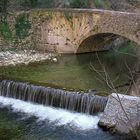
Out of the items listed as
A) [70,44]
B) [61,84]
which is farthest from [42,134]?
[70,44]

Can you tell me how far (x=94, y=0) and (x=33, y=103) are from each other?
11729 mm

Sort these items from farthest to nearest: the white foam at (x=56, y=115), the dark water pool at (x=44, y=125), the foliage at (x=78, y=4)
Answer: the foliage at (x=78, y=4), the white foam at (x=56, y=115), the dark water pool at (x=44, y=125)

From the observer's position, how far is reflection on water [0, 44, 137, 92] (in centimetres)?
1393

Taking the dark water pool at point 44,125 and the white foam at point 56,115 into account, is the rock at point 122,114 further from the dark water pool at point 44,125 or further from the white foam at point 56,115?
the white foam at point 56,115

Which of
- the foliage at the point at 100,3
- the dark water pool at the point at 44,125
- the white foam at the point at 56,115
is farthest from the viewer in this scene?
the foliage at the point at 100,3

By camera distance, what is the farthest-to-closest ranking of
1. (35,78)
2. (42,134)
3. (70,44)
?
(70,44) < (35,78) < (42,134)

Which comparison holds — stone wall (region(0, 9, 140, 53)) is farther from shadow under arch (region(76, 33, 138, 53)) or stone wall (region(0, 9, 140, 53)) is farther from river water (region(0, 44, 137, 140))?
river water (region(0, 44, 137, 140))

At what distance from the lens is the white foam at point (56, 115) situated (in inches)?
441

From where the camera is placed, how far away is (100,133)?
1057 cm

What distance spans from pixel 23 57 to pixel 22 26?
6.88ft

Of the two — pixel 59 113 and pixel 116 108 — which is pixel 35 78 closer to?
pixel 59 113

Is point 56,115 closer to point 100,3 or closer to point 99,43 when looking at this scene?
point 99,43

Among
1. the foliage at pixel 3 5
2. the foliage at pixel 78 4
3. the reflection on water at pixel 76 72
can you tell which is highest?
the foliage at pixel 78 4

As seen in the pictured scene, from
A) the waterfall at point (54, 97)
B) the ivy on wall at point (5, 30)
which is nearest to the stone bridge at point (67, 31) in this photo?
the ivy on wall at point (5, 30)
